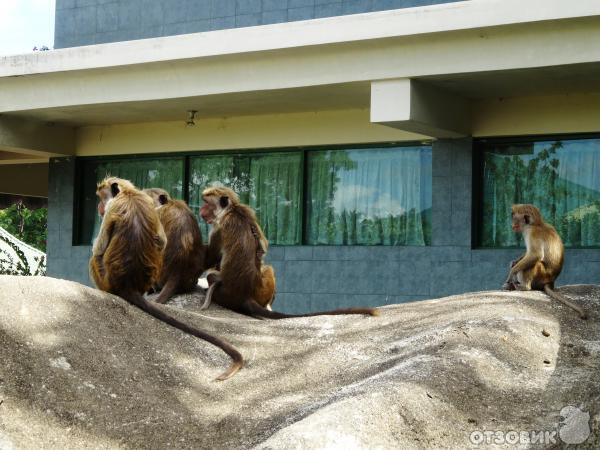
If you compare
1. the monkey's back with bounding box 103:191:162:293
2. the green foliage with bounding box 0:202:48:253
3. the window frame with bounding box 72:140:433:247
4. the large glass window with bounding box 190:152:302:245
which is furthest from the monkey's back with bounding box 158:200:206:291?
the green foliage with bounding box 0:202:48:253

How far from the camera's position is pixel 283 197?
16.3 metres

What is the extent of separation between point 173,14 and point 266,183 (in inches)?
118

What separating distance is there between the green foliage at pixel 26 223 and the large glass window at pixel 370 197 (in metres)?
16.4

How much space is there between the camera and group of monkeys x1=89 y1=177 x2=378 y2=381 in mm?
9508

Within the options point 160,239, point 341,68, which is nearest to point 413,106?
point 341,68

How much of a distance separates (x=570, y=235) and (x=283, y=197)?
4586 mm

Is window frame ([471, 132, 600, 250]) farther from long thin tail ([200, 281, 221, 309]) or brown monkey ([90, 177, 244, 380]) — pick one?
brown monkey ([90, 177, 244, 380])

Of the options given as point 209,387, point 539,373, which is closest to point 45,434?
point 209,387

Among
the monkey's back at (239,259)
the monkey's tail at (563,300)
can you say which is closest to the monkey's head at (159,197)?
the monkey's back at (239,259)

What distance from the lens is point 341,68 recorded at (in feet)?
43.2

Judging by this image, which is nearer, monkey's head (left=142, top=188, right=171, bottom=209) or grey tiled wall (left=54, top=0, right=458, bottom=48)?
monkey's head (left=142, top=188, right=171, bottom=209)

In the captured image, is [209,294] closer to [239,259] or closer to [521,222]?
[239,259]

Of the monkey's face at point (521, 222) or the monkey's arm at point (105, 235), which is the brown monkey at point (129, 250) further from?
the monkey's face at point (521, 222)

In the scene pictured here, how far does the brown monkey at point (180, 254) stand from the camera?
11828 mm
